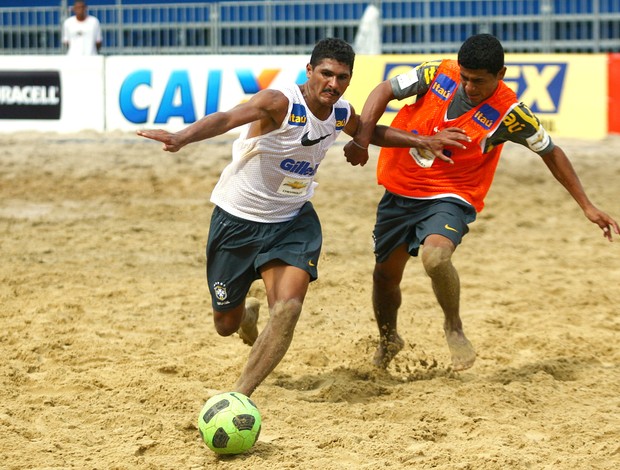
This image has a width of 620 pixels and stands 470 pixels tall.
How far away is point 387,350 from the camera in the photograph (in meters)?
6.55

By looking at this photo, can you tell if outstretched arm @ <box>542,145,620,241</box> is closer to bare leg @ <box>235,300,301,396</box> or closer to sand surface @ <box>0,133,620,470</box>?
sand surface @ <box>0,133,620,470</box>

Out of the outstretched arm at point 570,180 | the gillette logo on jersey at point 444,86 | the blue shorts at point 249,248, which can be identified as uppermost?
the gillette logo on jersey at point 444,86

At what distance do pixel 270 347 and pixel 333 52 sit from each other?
1.64 meters

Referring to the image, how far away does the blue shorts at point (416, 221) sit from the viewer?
5.98 m

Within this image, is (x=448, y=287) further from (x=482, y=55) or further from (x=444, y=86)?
(x=482, y=55)

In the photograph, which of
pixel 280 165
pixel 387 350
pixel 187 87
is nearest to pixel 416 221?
pixel 387 350

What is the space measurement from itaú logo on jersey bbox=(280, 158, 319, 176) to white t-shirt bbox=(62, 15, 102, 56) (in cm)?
1278

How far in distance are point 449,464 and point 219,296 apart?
73.4 inches

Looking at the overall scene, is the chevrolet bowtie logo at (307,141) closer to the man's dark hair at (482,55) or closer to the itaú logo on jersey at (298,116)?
the itaú logo on jersey at (298,116)

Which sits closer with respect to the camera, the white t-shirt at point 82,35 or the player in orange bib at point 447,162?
the player in orange bib at point 447,162

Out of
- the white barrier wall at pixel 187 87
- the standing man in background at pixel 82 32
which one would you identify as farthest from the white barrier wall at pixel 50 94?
the standing man in background at pixel 82 32

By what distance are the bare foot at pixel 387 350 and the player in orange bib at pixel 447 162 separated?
499 millimetres

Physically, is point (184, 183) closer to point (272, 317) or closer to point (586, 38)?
point (272, 317)

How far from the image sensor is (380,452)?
479cm
